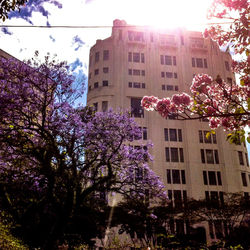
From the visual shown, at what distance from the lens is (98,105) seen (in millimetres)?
39906

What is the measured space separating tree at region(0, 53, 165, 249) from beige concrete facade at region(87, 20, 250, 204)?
69.3 feet

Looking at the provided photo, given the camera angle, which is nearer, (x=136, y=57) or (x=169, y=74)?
(x=169, y=74)

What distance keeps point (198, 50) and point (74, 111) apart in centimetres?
3577

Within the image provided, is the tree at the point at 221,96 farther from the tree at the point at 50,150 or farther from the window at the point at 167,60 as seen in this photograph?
the window at the point at 167,60

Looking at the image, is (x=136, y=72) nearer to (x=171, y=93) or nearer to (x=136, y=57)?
(x=136, y=57)

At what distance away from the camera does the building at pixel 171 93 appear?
36125 mm

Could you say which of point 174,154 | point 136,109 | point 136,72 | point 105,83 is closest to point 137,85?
point 136,72

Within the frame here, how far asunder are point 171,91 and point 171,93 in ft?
1.62

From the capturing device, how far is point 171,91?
4147 cm

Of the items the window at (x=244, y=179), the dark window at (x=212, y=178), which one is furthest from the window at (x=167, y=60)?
the window at (x=244, y=179)

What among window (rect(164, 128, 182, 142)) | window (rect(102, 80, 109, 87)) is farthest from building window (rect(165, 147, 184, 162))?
window (rect(102, 80, 109, 87))

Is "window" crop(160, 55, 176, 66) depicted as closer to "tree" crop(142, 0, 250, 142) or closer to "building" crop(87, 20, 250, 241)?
"building" crop(87, 20, 250, 241)

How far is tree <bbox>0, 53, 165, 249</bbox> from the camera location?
36.1 feet

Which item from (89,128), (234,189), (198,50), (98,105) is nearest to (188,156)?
(234,189)
